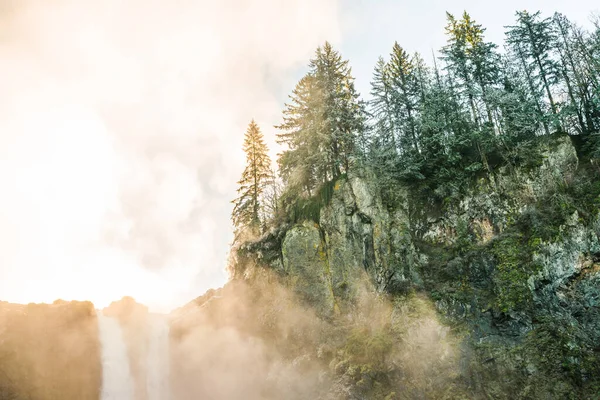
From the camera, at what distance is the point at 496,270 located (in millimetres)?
20422

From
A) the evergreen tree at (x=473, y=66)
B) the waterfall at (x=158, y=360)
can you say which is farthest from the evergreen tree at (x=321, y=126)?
the waterfall at (x=158, y=360)

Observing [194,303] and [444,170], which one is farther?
[194,303]

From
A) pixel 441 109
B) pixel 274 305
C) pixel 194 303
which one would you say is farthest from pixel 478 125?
pixel 194 303

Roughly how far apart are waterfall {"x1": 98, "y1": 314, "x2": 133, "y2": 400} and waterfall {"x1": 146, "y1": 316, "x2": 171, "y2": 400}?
5.09 ft

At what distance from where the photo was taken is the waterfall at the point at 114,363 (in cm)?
2731

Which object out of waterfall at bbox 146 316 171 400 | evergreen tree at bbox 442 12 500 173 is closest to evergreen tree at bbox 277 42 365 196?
evergreen tree at bbox 442 12 500 173

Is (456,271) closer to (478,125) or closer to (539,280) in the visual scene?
(539,280)

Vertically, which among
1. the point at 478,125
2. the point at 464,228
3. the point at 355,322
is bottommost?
the point at 355,322

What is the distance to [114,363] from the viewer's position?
28.6 meters

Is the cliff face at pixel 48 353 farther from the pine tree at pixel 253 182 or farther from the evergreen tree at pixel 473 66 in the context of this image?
the evergreen tree at pixel 473 66

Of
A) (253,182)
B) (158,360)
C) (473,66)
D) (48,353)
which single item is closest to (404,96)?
(473,66)

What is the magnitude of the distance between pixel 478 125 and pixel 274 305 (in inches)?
841

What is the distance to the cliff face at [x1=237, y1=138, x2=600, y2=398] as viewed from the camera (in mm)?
A: 16766

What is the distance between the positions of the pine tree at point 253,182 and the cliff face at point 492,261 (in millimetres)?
3934
